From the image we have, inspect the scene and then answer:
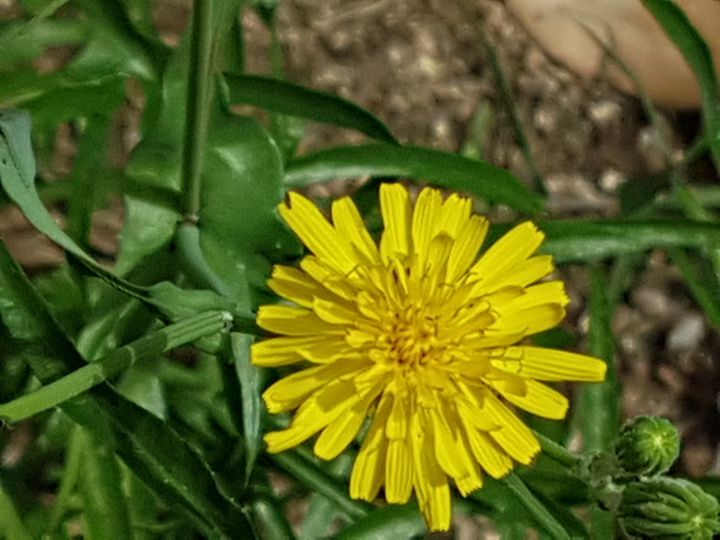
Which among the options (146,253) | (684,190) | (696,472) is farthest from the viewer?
(696,472)

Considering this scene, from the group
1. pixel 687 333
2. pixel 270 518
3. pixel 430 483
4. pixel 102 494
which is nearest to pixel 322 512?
pixel 270 518

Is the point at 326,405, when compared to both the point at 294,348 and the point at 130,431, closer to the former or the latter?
the point at 294,348

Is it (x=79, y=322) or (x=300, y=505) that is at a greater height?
(x=79, y=322)

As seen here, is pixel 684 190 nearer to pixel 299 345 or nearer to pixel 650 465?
pixel 650 465

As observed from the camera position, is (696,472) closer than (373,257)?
No

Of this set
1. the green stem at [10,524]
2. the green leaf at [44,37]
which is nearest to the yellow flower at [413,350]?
the green stem at [10,524]

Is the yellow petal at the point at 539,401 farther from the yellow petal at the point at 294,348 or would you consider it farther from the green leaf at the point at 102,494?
the green leaf at the point at 102,494

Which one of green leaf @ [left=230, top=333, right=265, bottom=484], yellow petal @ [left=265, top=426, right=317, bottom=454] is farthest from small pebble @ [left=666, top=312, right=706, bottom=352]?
yellow petal @ [left=265, top=426, right=317, bottom=454]

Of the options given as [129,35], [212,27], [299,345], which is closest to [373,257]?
[299,345]
